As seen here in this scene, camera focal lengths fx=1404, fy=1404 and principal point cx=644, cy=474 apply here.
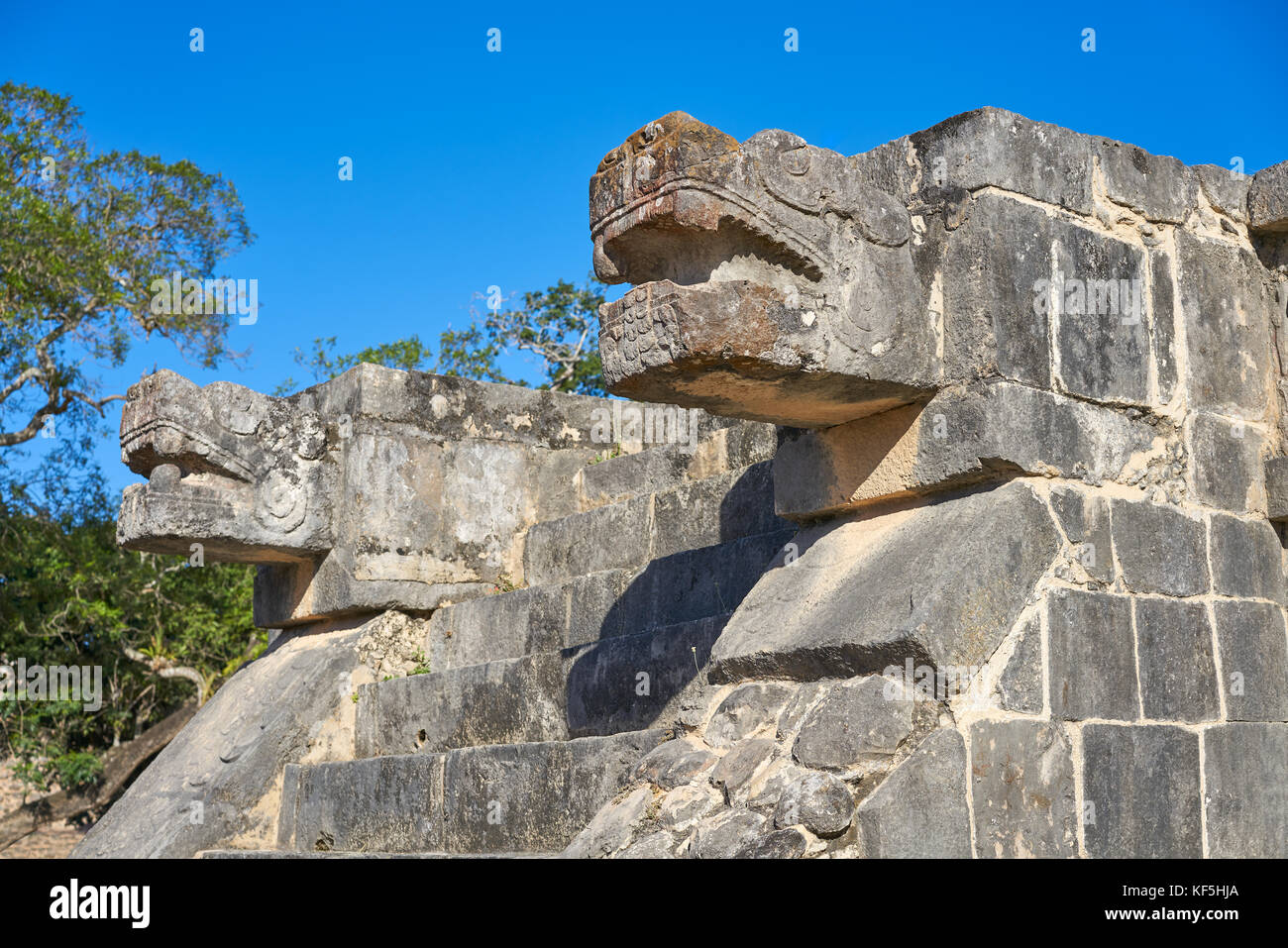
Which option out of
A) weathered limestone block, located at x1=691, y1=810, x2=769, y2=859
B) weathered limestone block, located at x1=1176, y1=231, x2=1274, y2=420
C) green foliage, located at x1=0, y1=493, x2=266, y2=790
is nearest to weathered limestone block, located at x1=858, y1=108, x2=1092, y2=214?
weathered limestone block, located at x1=1176, y1=231, x2=1274, y2=420

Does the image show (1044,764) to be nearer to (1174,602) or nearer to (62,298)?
(1174,602)

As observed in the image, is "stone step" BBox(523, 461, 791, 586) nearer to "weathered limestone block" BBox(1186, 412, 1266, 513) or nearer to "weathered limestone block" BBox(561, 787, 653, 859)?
"weathered limestone block" BBox(1186, 412, 1266, 513)

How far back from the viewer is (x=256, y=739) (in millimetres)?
6215

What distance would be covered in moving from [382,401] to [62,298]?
23.2ft

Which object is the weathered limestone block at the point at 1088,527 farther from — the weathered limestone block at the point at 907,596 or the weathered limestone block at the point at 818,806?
the weathered limestone block at the point at 818,806

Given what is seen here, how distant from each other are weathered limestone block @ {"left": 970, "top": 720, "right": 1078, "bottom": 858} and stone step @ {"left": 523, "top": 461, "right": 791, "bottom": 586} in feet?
5.17

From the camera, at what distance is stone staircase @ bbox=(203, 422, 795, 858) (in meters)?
4.58

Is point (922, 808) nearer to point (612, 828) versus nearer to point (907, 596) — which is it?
point (907, 596)

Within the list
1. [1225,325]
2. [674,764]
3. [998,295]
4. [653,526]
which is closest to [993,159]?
[998,295]

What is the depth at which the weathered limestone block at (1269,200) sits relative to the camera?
4.54 m

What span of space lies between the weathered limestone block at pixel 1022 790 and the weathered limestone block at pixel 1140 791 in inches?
3.1

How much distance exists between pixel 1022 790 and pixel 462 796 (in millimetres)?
2191

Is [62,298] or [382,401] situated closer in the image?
[382,401]
